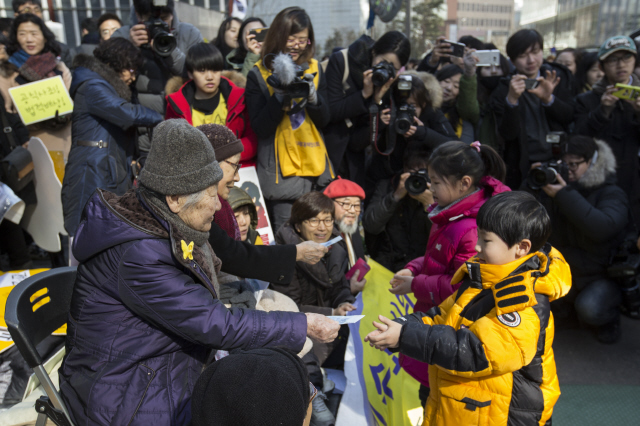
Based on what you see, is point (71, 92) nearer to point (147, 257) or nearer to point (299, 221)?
point (299, 221)

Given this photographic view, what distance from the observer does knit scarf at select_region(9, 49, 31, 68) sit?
4.45 m

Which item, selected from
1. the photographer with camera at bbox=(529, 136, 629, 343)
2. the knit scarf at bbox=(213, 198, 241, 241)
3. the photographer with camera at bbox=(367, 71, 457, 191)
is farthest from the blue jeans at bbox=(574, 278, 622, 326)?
the knit scarf at bbox=(213, 198, 241, 241)

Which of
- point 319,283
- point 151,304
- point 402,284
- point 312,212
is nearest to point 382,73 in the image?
point 312,212

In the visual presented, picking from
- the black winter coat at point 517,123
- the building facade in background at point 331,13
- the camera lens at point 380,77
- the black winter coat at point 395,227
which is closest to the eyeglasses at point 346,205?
the black winter coat at point 395,227

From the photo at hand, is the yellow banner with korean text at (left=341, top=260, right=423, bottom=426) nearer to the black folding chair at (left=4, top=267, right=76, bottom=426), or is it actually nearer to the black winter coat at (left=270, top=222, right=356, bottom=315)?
the black winter coat at (left=270, top=222, right=356, bottom=315)

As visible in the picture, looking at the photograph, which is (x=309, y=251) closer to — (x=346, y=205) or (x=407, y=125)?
(x=346, y=205)

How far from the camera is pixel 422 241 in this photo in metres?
3.85

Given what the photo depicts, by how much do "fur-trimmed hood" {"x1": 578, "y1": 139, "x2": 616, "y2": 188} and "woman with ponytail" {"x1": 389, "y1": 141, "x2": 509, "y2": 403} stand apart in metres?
1.61

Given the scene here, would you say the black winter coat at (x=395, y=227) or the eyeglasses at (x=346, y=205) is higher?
the eyeglasses at (x=346, y=205)

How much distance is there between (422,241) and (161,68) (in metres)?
2.72

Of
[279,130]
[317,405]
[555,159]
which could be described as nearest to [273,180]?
[279,130]

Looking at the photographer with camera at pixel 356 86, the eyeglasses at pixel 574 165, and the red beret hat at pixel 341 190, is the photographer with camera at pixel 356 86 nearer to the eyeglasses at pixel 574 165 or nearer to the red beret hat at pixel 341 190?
the red beret hat at pixel 341 190

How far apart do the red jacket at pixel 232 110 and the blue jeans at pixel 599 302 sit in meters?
2.76

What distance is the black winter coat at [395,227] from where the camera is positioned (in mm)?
3826
